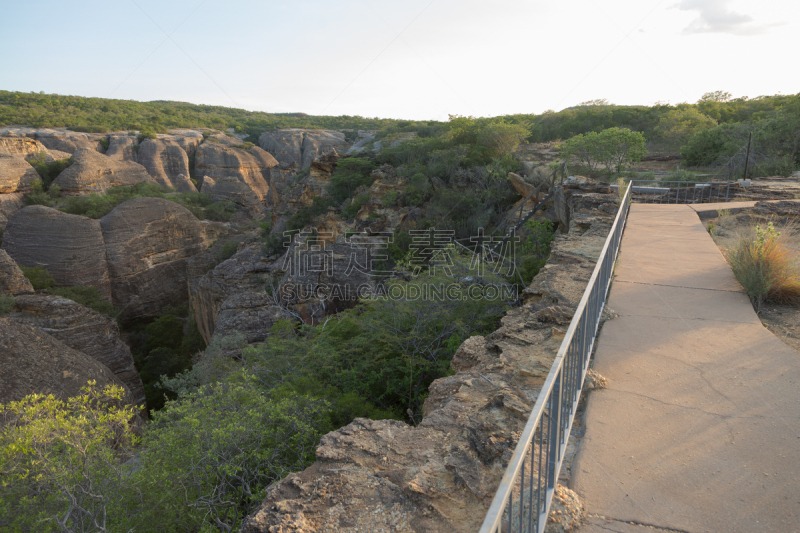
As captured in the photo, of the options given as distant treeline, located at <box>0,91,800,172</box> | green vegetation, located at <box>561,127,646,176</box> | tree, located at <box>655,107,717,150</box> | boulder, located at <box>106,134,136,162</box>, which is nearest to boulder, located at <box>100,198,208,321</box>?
distant treeline, located at <box>0,91,800,172</box>

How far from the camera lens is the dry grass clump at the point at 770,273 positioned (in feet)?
15.0

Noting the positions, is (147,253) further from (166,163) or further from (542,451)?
(166,163)

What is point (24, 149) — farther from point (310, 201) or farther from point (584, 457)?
point (584, 457)

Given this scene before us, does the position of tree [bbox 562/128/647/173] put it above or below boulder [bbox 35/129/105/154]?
below

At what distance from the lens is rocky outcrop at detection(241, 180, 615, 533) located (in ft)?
7.55

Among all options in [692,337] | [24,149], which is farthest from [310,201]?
[24,149]

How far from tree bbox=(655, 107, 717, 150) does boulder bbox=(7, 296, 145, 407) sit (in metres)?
28.7

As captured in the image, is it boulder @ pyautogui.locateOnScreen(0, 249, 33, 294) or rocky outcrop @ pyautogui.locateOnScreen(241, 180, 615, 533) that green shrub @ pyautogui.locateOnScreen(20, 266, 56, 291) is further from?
rocky outcrop @ pyautogui.locateOnScreen(241, 180, 615, 533)

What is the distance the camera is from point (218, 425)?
447 cm

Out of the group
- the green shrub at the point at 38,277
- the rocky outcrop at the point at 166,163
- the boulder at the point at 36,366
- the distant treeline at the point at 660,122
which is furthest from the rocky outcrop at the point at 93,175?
the boulder at the point at 36,366

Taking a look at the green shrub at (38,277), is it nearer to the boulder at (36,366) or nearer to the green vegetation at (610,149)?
the boulder at (36,366)

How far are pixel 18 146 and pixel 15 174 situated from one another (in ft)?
21.5

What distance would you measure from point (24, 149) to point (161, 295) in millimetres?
22573

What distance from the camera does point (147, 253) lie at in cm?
2306
